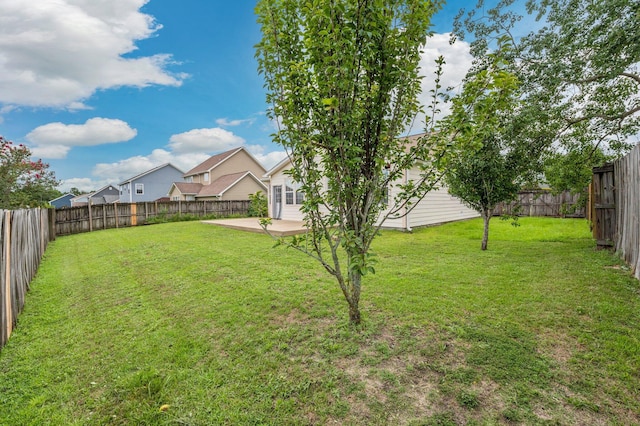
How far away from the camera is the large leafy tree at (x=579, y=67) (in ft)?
16.1

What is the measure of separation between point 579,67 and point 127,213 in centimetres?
1992

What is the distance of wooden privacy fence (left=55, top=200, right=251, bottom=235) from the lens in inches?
561

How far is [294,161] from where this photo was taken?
2.87 meters

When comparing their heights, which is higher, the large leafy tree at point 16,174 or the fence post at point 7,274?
the large leafy tree at point 16,174

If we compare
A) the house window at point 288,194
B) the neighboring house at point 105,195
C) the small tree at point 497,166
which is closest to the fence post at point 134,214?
the house window at point 288,194

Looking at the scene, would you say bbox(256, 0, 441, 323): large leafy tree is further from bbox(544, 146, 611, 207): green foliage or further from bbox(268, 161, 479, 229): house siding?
bbox(268, 161, 479, 229): house siding

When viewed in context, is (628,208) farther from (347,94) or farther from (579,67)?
(347,94)

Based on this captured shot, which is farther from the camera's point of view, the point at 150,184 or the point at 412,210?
the point at 150,184

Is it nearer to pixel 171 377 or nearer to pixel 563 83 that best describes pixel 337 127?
pixel 171 377

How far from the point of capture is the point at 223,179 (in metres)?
26.8

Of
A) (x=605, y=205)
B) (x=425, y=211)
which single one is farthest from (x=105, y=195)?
(x=605, y=205)

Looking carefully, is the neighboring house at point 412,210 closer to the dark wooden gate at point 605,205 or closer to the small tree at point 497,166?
the small tree at point 497,166

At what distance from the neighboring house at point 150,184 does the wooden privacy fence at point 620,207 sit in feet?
115

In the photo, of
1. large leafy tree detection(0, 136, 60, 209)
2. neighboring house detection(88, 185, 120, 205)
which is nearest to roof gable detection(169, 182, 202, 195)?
large leafy tree detection(0, 136, 60, 209)
